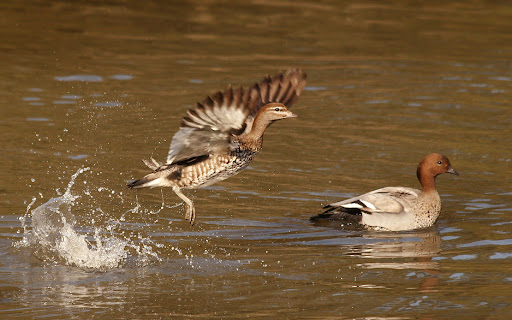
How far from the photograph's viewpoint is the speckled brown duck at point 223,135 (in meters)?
8.36

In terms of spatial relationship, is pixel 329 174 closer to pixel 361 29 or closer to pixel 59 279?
pixel 59 279

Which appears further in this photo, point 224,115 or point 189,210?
point 189,210

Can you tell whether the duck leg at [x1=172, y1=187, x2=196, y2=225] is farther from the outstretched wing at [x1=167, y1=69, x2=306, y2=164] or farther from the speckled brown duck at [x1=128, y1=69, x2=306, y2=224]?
the outstretched wing at [x1=167, y1=69, x2=306, y2=164]

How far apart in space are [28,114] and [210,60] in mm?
5040

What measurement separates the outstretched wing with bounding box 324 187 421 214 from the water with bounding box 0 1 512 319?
0.80ft

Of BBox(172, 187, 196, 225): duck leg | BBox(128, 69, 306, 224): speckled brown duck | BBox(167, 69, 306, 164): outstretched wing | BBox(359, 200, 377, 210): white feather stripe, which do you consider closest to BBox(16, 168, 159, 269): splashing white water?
BBox(172, 187, 196, 225): duck leg

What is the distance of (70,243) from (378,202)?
340 centimetres

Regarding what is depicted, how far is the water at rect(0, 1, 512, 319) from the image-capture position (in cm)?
796

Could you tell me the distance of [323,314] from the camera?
24.0 ft

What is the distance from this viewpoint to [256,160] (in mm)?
12758

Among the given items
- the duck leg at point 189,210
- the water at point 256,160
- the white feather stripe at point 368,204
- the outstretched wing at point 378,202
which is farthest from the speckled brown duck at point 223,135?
the white feather stripe at point 368,204

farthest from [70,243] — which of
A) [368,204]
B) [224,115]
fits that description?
[368,204]

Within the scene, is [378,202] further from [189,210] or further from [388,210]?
[189,210]

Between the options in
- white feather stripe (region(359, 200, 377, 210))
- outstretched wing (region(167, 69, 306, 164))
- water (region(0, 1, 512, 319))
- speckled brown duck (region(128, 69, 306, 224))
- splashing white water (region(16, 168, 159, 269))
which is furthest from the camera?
white feather stripe (region(359, 200, 377, 210))
